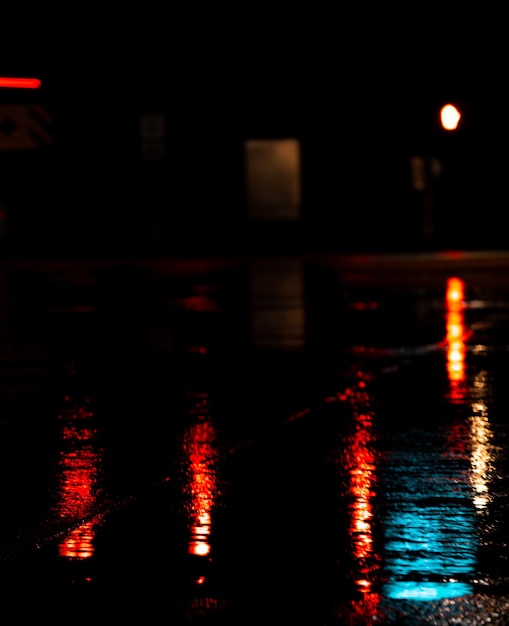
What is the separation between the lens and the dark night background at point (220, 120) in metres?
41.0

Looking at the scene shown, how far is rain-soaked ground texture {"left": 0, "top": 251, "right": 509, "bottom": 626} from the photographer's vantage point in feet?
20.4

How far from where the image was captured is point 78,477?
898 centimetres

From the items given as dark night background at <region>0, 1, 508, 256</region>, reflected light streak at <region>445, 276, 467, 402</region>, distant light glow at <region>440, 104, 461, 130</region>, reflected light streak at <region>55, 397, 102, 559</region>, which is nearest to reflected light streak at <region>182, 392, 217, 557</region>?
reflected light streak at <region>55, 397, 102, 559</region>

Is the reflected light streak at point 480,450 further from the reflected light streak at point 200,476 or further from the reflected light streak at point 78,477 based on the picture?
the reflected light streak at point 78,477

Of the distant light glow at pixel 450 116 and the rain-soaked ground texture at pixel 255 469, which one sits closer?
the rain-soaked ground texture at pixel 255 469

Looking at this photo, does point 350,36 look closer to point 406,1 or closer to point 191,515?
point 406,1

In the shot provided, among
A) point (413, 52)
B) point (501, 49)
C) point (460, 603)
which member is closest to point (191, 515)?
point (460, 603)

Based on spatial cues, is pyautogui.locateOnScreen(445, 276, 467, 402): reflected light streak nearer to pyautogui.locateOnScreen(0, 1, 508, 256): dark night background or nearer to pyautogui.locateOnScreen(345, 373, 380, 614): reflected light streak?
pyautogui.locateOnScreen(345, 373, 380, 614): reflected light streak

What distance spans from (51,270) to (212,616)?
25989mm

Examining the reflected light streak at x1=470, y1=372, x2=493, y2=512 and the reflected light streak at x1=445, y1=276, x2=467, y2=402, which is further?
the reflected light streak at x1=445, y1=276, x2=467, y2=402

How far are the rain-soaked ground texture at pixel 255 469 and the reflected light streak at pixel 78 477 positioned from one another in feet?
0.08

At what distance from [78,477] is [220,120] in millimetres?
33072

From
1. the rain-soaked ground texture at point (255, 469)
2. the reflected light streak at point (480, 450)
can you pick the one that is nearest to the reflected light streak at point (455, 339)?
the rain-soaked ground texture at point (255, 469)

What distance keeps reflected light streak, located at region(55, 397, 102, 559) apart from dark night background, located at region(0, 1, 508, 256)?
29.4 meters
